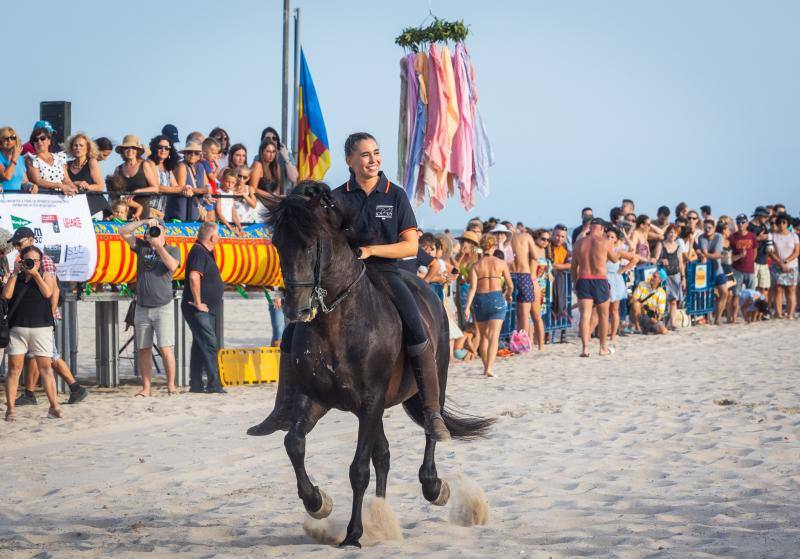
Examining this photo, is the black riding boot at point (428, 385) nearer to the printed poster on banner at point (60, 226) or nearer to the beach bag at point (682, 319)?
the printed poster on banner at point (60, 226)

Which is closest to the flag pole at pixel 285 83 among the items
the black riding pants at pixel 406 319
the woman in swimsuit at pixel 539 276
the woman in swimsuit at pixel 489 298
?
the woman in swimsuit at pixel 489 298

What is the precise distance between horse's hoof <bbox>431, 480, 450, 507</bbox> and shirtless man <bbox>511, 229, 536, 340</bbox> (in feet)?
34.7

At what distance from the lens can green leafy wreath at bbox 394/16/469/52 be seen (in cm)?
1669

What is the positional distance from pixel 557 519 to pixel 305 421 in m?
1.89

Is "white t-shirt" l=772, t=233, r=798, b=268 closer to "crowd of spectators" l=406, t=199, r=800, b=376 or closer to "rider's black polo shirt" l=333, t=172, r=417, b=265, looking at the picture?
"crowd of spectators" l=406, t=199, r=800, b=376

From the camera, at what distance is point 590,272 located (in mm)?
17828

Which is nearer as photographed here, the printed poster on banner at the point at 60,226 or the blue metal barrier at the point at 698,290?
the printed poster on banner at the point at 60,226

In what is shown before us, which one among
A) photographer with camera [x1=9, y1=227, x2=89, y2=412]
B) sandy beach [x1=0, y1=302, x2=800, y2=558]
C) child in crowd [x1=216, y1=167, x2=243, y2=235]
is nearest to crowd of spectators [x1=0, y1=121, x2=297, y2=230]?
child in crowd [x1=216, y1=167, x2=243, y2=235]

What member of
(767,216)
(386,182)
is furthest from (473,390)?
(767,216)

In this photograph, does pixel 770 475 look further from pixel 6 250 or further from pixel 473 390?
pixel 6 250

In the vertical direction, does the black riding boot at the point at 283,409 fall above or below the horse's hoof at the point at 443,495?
above

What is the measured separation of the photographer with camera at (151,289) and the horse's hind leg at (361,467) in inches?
290

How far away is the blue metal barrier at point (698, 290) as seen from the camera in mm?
23516

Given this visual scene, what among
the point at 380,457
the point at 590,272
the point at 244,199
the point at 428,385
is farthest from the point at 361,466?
the point at 590,272
